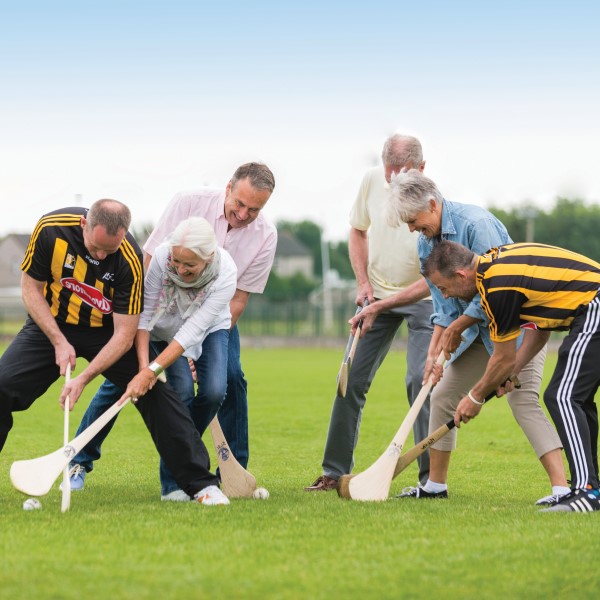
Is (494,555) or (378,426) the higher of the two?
(494,555)

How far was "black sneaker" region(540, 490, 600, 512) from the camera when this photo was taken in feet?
18.7

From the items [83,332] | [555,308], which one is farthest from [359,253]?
[83,332]

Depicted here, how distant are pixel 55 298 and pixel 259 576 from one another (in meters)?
2.65

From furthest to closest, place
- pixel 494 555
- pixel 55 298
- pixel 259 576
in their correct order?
1. pixel 55 298
2. pixel 494 555
3. pixel 259 576

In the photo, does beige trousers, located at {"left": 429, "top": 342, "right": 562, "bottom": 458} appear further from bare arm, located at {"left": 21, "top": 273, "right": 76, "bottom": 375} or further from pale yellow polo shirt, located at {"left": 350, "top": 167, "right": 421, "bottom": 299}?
bare arm, located at {"left": 21, "top": 273, "right": 76, "bottom": 375}

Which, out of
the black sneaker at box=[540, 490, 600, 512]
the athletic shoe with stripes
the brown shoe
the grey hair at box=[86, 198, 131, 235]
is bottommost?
the brown shoe

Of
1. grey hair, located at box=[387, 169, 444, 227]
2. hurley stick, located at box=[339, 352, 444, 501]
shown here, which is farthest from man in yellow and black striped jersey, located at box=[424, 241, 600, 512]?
hurley stick, located at box=[339, 352, 444, 501]

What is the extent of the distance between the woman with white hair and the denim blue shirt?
1278 mm

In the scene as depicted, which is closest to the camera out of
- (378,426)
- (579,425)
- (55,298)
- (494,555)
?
(494,555)

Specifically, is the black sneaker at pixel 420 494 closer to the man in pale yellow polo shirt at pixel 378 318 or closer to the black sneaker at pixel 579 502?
the man in pale yellow polo shirt at pixel 378 318

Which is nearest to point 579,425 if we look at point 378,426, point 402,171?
point 402,171

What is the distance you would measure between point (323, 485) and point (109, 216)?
2.60 metres

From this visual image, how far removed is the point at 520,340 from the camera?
6562 millimetres

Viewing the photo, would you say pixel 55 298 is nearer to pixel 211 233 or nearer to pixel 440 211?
pixel 211 233
